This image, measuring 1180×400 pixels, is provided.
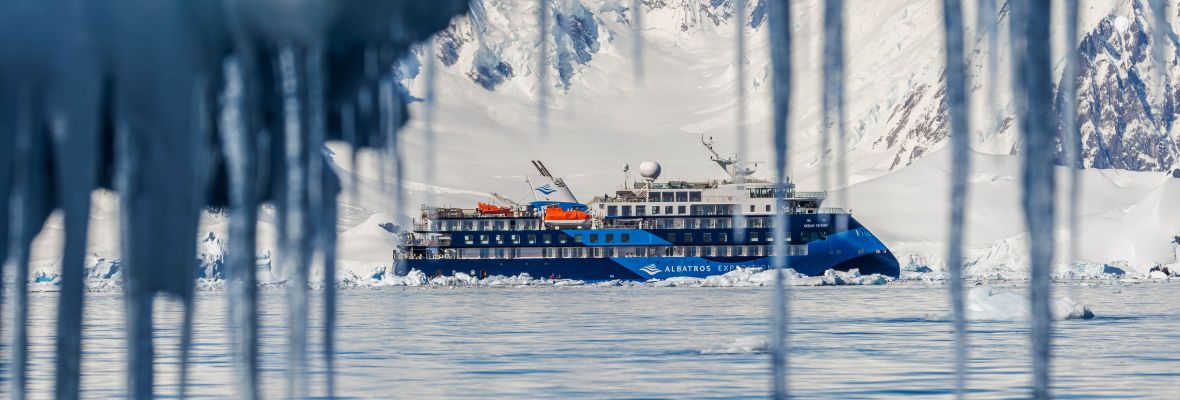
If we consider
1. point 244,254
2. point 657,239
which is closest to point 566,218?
point 657,239

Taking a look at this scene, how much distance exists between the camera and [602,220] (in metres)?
117

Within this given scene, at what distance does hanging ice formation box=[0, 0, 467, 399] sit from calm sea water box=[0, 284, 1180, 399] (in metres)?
2.00

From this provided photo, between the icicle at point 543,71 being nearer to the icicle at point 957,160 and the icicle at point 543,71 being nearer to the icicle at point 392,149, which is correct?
the icicle at point 392,149

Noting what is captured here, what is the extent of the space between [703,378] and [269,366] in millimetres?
7253

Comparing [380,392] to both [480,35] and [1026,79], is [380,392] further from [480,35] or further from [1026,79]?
[1026,79]

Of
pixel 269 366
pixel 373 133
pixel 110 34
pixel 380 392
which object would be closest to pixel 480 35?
pixel 373 133

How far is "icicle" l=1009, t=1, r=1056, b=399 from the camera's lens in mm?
5051

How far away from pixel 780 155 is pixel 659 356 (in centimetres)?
2316

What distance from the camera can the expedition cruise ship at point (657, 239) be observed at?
114 m

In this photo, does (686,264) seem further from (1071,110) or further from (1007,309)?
(1071,110)

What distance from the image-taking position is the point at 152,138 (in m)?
6.36

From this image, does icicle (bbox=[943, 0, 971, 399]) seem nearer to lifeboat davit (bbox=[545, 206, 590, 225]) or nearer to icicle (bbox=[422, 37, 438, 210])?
icicle (bbox=[422, 37, 438, 210])

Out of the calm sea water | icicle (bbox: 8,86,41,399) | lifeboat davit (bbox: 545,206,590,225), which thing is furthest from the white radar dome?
icicle (bbox: 8,86,41,399)

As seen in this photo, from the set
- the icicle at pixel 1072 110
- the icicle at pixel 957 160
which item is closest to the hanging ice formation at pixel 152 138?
the icicle at pixel 957 160
